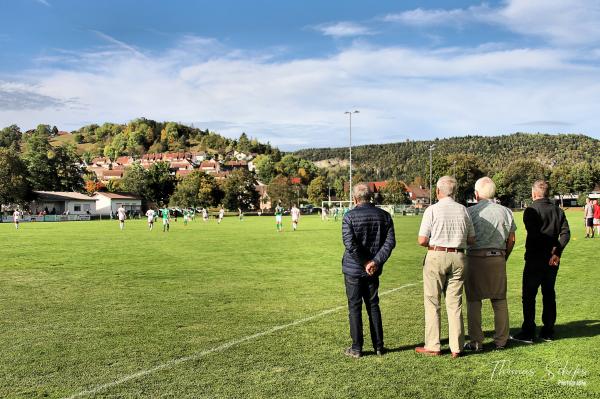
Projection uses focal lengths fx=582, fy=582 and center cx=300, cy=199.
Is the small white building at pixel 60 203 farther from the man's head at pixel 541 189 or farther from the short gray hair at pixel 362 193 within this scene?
the man's head at pixel 541 189

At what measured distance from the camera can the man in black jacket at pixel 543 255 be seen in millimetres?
7660

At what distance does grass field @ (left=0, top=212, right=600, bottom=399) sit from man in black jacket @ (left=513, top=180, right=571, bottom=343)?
33 cm

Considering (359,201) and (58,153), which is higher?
(58,153)

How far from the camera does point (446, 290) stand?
693 centimetres

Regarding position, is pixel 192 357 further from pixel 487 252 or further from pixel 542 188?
pixel 542 188

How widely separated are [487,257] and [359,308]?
168 centimetres

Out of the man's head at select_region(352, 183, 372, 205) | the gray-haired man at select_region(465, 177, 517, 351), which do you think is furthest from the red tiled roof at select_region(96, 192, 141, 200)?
the gray-haired man at select_region(465, 177, 517, 351)

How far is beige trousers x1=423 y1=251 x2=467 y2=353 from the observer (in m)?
6.76

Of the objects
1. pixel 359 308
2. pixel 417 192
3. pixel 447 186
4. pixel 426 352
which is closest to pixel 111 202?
pixel 359 308

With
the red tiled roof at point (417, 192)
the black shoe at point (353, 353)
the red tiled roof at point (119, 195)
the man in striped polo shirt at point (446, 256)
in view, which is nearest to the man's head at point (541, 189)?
the man in striped polo shirt at point (446, 256)

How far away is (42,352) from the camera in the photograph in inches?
286

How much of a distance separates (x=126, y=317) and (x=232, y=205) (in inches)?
4111

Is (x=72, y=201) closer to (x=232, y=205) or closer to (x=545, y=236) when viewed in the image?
(x=232, y=205)

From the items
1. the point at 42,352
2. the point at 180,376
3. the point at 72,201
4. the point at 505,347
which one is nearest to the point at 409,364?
the point at 505,347
